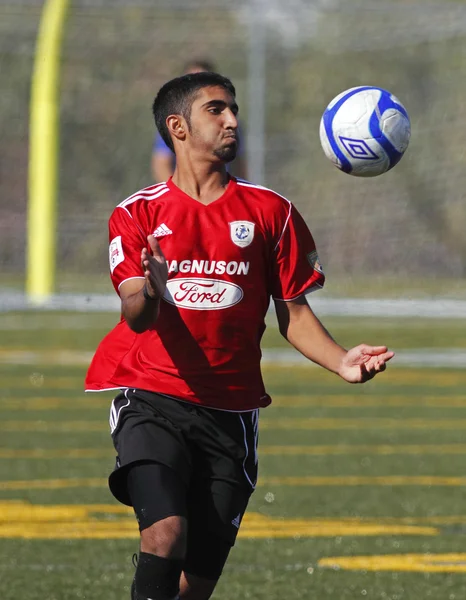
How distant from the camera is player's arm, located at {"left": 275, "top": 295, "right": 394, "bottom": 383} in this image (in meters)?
4.75

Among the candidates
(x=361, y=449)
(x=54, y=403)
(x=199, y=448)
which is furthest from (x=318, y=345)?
(x=54, y=403)

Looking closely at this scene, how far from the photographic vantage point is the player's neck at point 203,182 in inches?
198

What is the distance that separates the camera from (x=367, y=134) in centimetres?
547

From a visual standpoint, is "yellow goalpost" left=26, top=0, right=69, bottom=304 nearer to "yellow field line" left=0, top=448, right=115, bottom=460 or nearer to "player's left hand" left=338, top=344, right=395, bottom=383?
"yellow field line" left=0, top=448, right=115, bottom=460

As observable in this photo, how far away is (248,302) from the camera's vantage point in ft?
16.1

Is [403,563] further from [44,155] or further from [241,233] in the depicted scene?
[44,155]

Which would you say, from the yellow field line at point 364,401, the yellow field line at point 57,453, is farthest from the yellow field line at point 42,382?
the yellow field line at point 57,453

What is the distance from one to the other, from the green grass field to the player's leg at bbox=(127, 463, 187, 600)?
1479 mm

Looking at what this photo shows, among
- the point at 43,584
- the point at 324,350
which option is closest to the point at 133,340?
the point at 324,350

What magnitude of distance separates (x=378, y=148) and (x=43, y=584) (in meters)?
2.16

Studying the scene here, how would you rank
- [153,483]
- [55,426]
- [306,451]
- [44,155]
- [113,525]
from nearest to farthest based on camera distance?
[153,483]
[113,525]
[306,451]
[55,426]
[44,155]

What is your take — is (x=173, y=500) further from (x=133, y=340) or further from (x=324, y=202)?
(x=324, y=202)

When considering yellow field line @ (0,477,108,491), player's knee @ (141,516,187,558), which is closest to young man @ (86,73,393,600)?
player's knee @ (141,516,187,558)

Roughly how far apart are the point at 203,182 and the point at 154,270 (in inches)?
26.3
